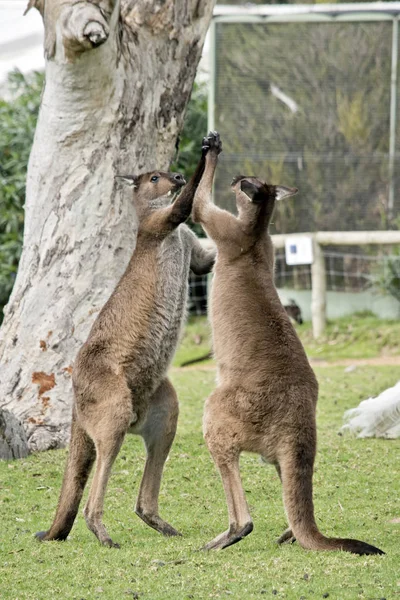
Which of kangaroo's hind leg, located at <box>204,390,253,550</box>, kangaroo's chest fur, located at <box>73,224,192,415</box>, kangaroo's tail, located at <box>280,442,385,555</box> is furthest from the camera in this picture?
kangaroo's chest fur, located at <box>73,224,192,415</box>

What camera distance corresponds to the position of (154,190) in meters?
6.59

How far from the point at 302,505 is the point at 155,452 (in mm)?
1214

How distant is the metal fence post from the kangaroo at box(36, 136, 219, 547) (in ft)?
26.6

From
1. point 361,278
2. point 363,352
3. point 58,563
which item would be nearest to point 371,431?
point 58,563

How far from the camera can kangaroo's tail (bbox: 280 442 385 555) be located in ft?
16.7

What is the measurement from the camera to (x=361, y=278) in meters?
15.1

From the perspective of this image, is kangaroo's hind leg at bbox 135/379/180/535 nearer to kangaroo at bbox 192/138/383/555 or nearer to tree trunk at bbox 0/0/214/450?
kangaroo at bbox 192/138/383/555

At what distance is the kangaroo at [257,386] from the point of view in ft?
17.3

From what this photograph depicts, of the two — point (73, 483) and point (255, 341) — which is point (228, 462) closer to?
point (255, 341)

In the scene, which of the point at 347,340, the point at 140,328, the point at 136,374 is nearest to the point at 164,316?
the point at 140,328

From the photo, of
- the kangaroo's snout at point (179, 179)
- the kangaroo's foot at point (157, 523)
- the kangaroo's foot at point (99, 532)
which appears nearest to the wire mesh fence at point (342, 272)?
the kangaroo's snout at point (179, 179)

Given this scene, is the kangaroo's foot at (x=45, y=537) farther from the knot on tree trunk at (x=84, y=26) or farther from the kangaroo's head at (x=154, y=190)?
the knot on tree trunk at (x=84, y=26)

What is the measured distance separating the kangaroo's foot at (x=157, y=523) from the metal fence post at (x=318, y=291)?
861cm

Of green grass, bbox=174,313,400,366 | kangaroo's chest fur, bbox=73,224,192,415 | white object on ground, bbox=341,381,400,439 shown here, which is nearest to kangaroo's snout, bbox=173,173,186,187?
kangaroo's chest fur, bbox=73,224,192,415
